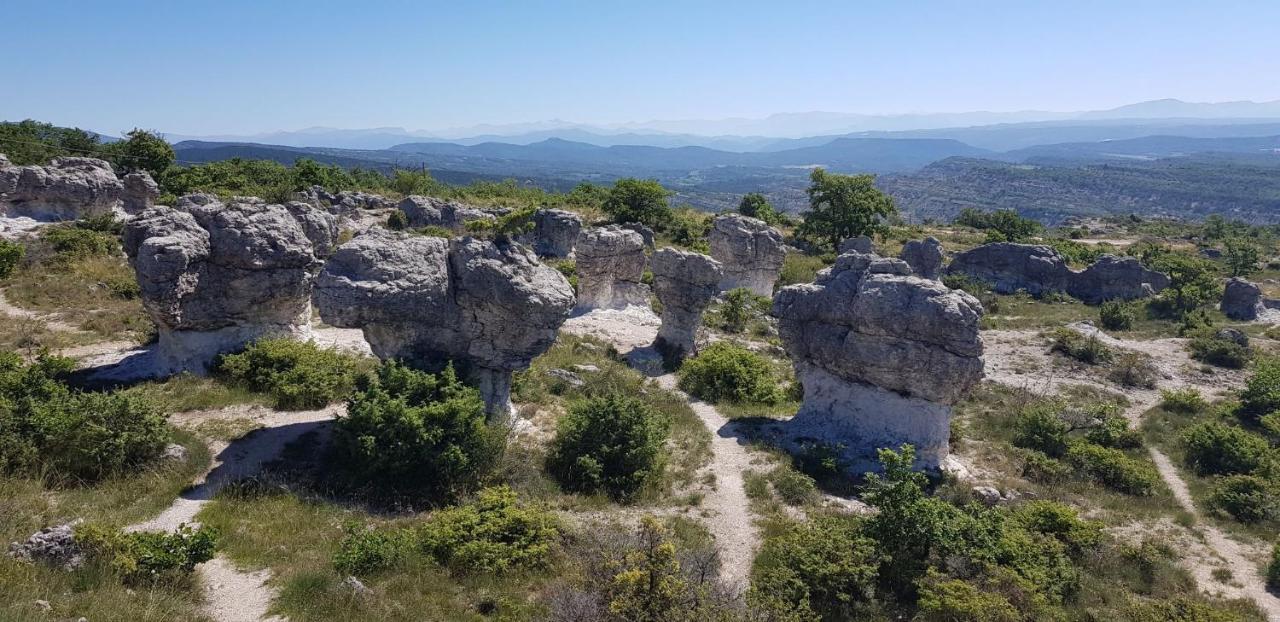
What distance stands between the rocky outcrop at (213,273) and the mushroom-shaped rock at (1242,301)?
5293 centimetres

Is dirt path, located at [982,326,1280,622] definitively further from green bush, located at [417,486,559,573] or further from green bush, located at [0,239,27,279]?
green bush, located at [0,239,27,279]

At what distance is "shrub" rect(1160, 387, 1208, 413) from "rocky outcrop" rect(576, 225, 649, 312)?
932 inches

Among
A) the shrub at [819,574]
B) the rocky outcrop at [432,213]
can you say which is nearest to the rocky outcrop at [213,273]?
the shrub at [819,574]

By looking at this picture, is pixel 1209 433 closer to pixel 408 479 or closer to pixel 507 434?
pixel 507 434

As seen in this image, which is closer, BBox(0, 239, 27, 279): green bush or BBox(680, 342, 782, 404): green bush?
BBox(680, 342, 782, 404): green bush

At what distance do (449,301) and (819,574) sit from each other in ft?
35.8

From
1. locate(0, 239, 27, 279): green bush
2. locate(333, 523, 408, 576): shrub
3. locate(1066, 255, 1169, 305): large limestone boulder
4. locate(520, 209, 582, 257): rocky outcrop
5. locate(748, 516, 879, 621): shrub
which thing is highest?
locate(0, 239, 27, 279): green bush

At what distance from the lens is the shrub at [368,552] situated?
10.7 metres

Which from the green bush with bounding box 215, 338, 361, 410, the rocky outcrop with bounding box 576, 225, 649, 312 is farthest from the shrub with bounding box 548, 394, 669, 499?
the rocky outcrop with bounding box 576, 225, 649, 312

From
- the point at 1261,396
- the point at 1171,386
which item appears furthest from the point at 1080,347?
the point at 1261,396

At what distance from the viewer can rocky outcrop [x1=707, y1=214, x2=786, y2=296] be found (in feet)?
134

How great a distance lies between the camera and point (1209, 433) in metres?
20.7

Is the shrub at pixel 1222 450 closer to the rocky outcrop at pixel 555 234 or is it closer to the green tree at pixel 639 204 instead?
the rocky outcrop at pixel 555 234

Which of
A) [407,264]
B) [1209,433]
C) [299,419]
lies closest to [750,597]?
[407,264]
